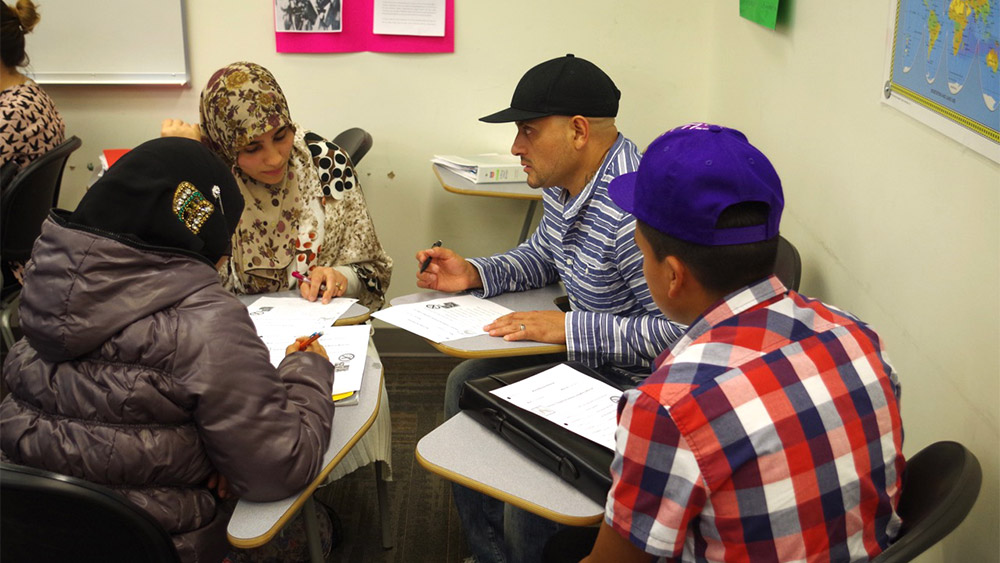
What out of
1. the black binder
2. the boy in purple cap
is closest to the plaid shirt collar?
the boy in purple cap

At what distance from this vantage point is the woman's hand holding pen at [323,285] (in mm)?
2182

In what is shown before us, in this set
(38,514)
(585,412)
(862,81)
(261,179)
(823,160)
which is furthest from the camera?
(261,179)

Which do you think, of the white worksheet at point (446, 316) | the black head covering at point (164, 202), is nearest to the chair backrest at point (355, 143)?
the white worksheet at point (446, 316)

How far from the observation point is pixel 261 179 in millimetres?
2275

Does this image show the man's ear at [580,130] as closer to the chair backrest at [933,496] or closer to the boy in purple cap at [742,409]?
the boy in purple cap at [742,409]

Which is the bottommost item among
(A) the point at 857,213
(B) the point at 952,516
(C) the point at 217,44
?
(B) the point at 952,516

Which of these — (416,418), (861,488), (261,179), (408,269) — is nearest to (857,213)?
(861,488)

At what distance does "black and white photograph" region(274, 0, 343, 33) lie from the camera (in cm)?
317

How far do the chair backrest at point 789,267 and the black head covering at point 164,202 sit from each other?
1211 mm

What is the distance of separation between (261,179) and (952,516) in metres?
1.86

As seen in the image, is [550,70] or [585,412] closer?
[585,412]

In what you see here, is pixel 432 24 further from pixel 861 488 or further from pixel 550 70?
pixel 861 488

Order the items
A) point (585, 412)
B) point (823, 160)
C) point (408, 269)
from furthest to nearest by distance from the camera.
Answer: point (408, 269) → point (823, 160) → point (585, 412)

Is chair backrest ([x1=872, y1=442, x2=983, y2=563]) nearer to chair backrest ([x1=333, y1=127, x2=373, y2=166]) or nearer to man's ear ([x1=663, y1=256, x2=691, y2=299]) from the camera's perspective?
man's ear ([x1=663, y1=256, x2=691, y2=299])
